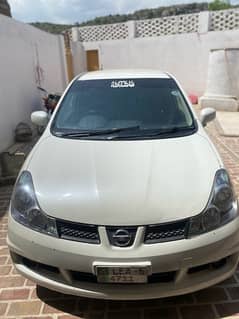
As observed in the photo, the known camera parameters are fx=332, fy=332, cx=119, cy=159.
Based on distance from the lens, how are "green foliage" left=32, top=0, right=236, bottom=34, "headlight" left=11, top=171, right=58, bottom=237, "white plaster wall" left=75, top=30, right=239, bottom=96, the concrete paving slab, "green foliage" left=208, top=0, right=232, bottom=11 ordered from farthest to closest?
"green foliage" left=32, top=0, right=236, bottom=34 < "green foliage" left=208, top=0, right=232, bottom=11 < "white plaster wall" left=75, top=30, right=239, bottom=96 < the concrete paving slab < "headlight" left=11, top=171, right=58, bottom=237

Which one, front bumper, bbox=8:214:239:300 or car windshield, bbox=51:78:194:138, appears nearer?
front bumper, bbox=8:214:239:300

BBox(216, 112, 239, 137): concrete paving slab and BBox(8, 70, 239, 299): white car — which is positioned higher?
BBox(8, 70, 239, 299): white car

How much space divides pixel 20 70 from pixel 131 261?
6.78m

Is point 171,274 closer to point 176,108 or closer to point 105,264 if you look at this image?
point 105,264

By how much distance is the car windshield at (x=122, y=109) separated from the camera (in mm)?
3064

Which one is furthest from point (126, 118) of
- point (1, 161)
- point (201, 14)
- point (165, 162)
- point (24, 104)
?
point (201, 14)

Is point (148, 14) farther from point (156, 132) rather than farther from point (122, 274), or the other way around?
point (122, 274)

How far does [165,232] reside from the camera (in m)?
2.01

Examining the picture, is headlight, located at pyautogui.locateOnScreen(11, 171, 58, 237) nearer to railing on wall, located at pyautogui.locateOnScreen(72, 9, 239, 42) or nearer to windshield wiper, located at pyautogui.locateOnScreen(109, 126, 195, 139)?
windshield wiper, located at pyautogui.locateOnScreen(109, 126, 195, 139)

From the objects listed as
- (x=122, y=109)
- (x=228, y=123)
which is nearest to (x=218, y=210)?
(x=122, y=109)

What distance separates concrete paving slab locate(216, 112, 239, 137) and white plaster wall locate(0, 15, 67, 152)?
15.3ft

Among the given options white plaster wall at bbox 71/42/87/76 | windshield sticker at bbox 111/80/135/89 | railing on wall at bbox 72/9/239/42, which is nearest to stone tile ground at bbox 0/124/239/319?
windshield sticker at bbox 111/80/135/89

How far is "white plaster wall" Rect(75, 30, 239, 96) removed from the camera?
13523mm

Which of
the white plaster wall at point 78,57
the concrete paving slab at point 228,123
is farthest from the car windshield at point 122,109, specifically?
the white plaster wall at point 78,57
